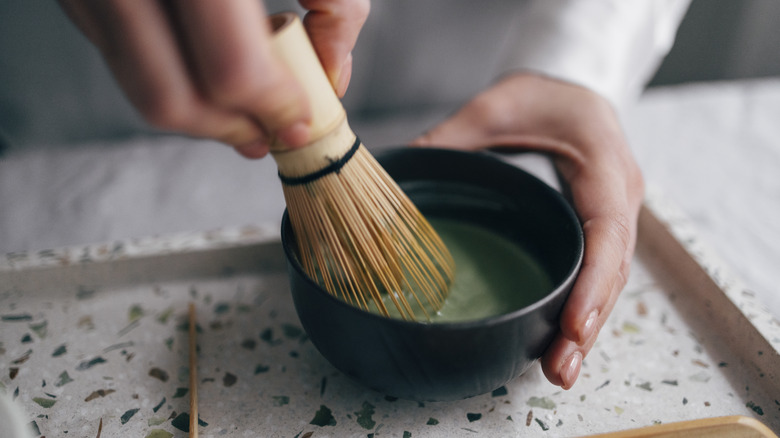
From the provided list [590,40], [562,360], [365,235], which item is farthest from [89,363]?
[590,40]

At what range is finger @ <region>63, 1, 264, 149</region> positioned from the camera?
0.84 ft

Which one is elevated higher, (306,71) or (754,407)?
(306,71)

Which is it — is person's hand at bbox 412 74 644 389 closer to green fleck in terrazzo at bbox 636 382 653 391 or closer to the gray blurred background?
green fleck in terrazzo at bbox 636 382 653 391

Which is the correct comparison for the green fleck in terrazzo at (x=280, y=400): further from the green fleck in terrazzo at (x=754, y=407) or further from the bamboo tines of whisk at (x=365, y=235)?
the green fleck in terrazzo at (x=754, y=407)

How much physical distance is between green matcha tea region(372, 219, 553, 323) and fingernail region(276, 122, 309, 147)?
16 centimetres

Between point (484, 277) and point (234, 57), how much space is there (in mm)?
276

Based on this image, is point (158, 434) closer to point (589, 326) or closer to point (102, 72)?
point (589, 326)

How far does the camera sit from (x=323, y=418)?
15.9 inches

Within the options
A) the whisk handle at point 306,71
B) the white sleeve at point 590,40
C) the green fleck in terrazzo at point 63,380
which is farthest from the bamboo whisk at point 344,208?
the white sleeve at point 590,40

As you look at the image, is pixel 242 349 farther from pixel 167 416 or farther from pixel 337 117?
pixel 337 117

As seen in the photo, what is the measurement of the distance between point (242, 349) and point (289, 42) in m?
0.27

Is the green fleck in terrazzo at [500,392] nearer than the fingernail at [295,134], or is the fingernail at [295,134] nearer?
the fingernail at [295,134]

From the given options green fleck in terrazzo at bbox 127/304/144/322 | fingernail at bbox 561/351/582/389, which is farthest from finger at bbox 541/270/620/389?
green fleck in terrazzo at bbox 127/304/144/322

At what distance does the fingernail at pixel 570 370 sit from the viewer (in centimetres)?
39
